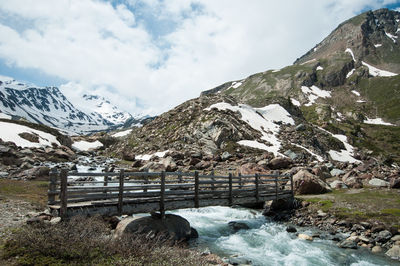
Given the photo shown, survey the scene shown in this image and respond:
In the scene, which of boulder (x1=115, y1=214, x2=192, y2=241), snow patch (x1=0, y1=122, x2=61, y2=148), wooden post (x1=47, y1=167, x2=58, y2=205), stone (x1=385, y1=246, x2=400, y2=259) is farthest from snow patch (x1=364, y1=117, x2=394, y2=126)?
wooden post (x1=47, y1=167, x2=58, y2=205)

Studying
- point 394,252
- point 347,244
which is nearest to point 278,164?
point 347,244

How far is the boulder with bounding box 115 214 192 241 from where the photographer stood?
Answer: 39.4 ft

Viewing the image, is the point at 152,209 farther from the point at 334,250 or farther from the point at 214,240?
the point at 334,250

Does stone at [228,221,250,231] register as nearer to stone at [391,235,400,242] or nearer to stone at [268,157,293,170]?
stone at [391,235,400,242]

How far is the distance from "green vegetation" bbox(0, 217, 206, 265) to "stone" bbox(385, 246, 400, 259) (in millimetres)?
10631

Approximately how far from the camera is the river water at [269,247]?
1269 centimetres

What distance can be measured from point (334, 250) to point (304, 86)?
203 meters

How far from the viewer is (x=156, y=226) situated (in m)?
13.2

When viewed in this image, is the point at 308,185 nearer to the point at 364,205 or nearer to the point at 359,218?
the point at 364,205

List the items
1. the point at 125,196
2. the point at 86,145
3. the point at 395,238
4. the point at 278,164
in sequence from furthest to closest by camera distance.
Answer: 1. the point at 86,145
2. the point at 278,164
3. the point at 395,238
4. the point at 125,196

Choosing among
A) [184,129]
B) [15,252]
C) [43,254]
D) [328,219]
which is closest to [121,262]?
[43,254]

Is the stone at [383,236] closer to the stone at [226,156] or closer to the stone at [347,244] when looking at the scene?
the stone at [347,244]

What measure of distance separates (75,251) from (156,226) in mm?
5730

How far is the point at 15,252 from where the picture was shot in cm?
774
